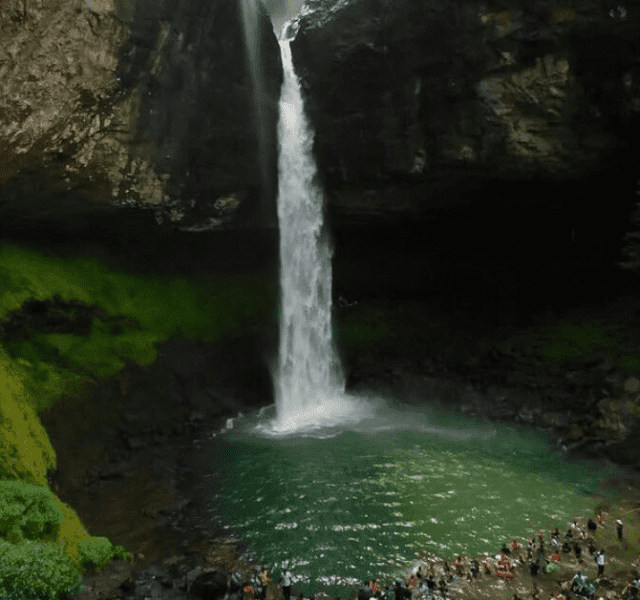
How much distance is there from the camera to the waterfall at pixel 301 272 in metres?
25.7

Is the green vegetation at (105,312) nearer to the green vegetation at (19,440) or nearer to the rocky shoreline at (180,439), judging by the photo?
the rocky shoreline at (180,439)

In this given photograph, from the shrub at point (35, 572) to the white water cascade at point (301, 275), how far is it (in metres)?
16.7

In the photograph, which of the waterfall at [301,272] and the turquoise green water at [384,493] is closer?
the turquoise green water at [384,493]

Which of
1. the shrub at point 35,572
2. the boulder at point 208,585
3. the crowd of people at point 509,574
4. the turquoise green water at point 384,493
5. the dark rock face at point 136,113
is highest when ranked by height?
the dark rock face at point 136,113

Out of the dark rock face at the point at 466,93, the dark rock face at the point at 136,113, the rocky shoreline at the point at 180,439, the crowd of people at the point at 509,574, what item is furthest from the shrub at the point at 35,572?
the dark rock face at the point at 466,93

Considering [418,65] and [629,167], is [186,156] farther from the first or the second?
[629,167]

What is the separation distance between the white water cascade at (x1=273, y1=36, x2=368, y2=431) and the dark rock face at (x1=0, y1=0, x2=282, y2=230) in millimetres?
890

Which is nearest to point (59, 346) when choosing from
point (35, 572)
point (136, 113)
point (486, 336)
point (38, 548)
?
point (136, 113)

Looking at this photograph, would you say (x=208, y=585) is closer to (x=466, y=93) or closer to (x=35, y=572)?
(x=35, y=572)

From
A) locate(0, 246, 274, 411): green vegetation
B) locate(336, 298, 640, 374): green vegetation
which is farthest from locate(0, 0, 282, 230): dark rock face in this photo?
locate(336, 298, 640, 374): green vegetation

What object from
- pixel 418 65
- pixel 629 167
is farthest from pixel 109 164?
pixel 629 167

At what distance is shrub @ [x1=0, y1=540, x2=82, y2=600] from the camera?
7184 mm

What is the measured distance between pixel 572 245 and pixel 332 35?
18.1 metres

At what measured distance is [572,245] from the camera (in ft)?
92.8
